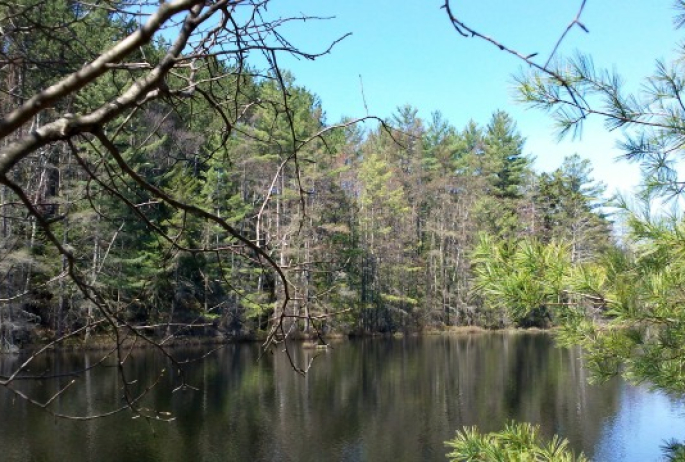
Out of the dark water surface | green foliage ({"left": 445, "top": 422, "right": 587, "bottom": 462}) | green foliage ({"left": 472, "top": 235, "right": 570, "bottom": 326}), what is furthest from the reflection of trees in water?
green foliage ({"left": 472, "top": 235, "right": 570, "bottom": 326})

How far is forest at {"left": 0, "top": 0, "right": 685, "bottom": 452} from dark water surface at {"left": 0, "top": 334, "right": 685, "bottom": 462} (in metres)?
1.82

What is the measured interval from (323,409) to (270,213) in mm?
11700

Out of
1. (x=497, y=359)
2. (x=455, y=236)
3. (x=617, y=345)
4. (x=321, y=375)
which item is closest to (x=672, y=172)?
(x=617, y=345)

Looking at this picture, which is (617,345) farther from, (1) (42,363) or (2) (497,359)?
(2) (497,359)

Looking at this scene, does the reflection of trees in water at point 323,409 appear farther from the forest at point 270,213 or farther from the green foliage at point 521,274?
the green foliage at point 521,274

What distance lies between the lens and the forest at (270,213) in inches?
50.4

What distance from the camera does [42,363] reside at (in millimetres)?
16781


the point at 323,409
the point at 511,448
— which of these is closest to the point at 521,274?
the point at 511,448

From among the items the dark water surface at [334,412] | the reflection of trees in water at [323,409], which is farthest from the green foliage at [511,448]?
the dark water surface at [334,412]

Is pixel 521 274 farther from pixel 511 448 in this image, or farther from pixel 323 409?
pixel 323 409

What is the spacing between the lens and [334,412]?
12766 mm

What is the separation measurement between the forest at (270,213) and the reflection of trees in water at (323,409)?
1.84 m

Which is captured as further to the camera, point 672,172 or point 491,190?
point 491,190

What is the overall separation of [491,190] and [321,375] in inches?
865
